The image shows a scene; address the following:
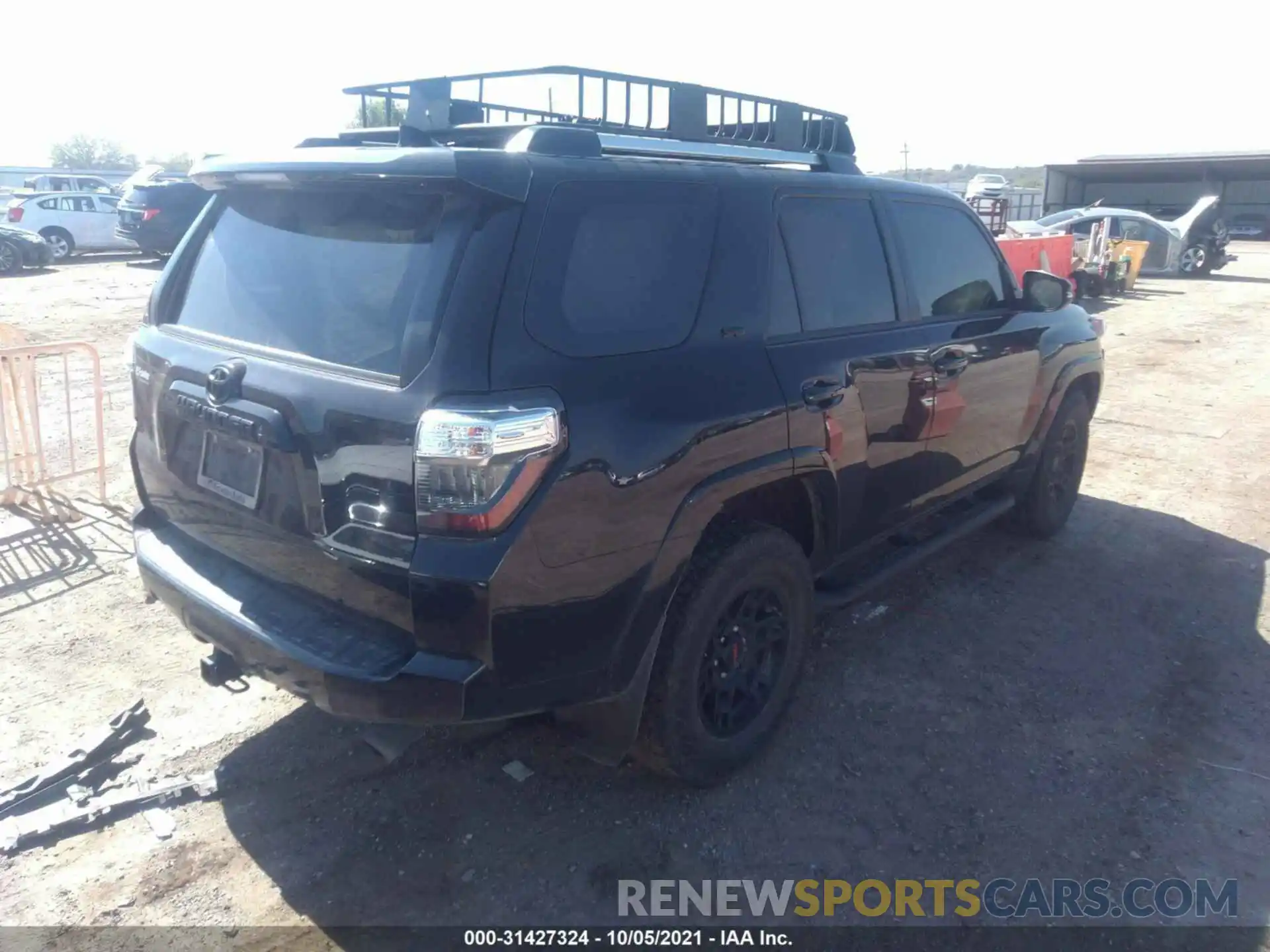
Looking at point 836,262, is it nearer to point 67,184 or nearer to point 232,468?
point 232,468

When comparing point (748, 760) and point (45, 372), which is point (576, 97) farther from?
point (45, 372)

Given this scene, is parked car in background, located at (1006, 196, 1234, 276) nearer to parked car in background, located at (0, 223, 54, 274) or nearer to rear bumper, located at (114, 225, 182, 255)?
rear bumper, located at (114, 225, 182, 255)

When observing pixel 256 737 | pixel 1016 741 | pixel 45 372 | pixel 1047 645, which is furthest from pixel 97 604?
pixel 45 372

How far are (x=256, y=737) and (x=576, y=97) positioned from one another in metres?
2.65

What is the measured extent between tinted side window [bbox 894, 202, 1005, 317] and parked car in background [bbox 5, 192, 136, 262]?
68.9ft

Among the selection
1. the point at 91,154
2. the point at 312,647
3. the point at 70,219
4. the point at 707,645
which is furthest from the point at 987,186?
the point at 91,154

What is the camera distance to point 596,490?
100 inches

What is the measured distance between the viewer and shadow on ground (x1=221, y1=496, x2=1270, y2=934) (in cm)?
294

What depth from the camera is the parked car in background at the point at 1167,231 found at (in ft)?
64.4

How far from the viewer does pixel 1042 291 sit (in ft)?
16.2

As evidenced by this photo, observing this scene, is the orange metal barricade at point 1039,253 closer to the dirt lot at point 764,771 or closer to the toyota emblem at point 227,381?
the dirt lot at point 764,771

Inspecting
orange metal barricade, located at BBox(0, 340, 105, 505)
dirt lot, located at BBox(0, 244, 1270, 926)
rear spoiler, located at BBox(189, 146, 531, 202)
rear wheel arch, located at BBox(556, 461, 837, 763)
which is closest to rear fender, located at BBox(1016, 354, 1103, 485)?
dirt lot, located at BBox(0, 244, 1270, 926)

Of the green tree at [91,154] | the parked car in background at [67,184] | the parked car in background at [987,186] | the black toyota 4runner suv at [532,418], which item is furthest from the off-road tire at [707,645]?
the green tree at [91,154]

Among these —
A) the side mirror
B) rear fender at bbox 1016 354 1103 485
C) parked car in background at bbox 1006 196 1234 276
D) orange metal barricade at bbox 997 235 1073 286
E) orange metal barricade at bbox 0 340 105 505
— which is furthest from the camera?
parked car in background at bbox 1006 196 1234 276
